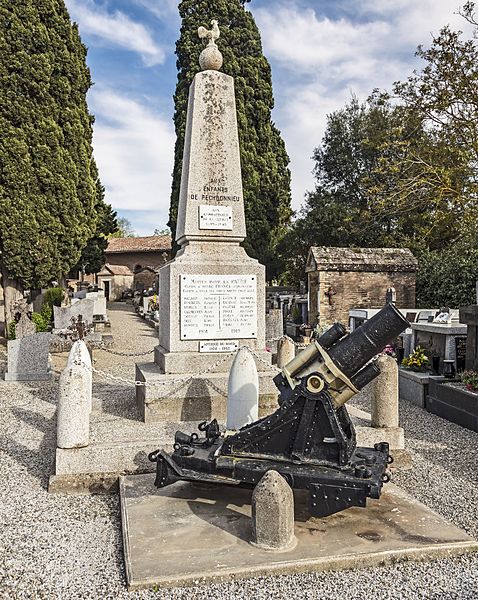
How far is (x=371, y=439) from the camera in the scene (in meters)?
5.53

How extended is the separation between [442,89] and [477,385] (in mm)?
11925

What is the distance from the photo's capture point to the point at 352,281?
735 inches

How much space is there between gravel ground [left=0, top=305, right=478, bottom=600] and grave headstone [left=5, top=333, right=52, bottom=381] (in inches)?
163

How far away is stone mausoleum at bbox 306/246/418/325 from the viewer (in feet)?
60.4

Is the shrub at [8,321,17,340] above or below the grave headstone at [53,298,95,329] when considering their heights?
Result: below

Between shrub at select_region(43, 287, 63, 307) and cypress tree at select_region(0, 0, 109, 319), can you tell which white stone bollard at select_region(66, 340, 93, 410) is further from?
shrub at select_region(43, 287, 63, 307)

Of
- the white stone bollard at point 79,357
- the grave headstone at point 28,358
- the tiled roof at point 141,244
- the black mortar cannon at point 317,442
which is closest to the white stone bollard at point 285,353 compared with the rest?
the white stone bollard at point 79,357

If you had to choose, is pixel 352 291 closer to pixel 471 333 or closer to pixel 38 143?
pixel 471 333

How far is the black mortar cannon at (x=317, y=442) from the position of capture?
12.4 feet

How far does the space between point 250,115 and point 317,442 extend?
85.6 ft

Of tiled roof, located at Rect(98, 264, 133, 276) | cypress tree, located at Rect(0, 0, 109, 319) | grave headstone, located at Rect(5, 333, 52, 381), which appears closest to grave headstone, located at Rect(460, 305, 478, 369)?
grave headstone, located at Rect(5, 333, 52, 381)

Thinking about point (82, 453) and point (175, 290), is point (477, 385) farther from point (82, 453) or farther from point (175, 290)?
point (82, 453)

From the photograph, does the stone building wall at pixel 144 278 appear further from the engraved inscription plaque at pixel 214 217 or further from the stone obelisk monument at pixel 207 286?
the engraved inscription plaque at pixel 214 217

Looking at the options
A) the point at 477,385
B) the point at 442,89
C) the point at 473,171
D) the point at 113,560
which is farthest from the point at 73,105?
the point at 113,560
